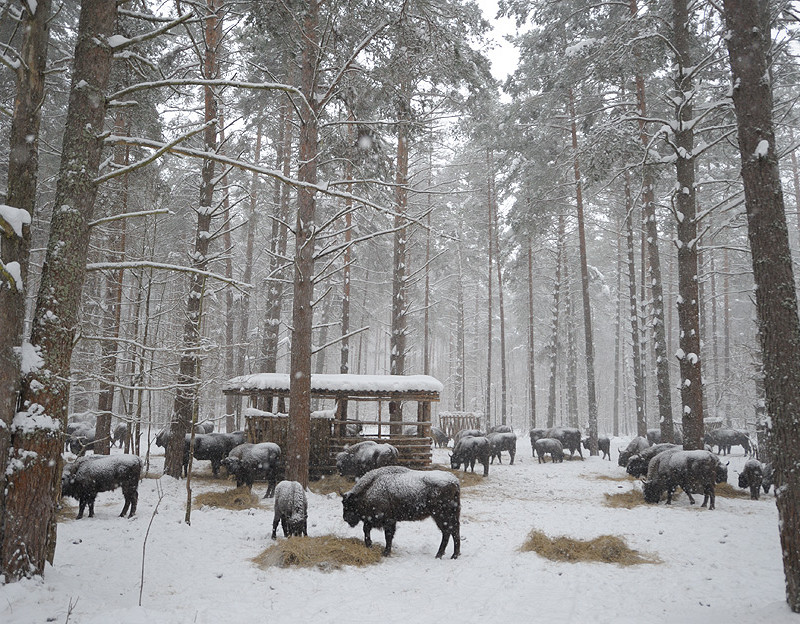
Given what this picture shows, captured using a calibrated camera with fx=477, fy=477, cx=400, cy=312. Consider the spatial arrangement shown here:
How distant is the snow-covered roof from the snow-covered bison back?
261 inches

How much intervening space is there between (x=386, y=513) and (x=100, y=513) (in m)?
5.77

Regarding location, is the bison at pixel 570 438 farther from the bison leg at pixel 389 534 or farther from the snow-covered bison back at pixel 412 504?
the bison leg at pixel 389 534

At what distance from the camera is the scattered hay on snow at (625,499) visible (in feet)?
35.5

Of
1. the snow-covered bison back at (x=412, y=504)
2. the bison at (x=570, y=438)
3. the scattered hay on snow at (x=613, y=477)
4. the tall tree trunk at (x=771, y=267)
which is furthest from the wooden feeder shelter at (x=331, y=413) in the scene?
the tall tree trunk at (x=771, y=267)

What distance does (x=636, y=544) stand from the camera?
25.3 ft

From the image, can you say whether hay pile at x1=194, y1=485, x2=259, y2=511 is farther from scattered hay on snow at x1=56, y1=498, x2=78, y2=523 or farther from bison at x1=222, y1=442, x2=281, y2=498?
scattered hay on snow at x1=56, y1=498, x2=78, y2=523

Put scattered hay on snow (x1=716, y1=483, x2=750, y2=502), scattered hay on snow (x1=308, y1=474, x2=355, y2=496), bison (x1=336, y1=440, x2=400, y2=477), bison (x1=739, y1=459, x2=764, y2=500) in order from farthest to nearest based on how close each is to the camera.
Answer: bison (x1=336, y1=440, x2=400, y2=477)
scattered hay on snow (x1=308, y1=474, x2=355, y2=496)
scattered hay on snow (x1=716, y1=483, x2=750, y2=502)
bison (x1=739, y1=459, x2=764, y2=500)

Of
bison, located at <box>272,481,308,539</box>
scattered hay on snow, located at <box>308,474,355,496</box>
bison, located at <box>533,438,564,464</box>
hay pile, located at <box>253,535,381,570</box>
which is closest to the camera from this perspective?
hay pile, located at <box>253,535,381,570</box>

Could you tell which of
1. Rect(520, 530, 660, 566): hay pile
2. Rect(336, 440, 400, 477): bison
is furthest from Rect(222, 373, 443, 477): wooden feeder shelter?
Rect(520, 530, 660, 566): hay pile

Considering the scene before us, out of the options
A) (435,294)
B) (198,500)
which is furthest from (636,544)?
(435,294)

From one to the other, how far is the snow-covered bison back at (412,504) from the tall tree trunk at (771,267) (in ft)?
13.0

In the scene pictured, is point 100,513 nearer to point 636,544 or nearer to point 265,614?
point 265,614

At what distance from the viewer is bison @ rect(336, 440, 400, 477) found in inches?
488

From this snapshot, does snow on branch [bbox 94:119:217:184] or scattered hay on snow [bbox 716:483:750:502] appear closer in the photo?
snow on branch [bbox 94:119:217:184]
